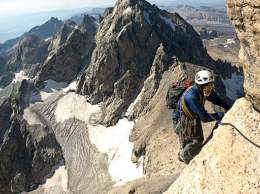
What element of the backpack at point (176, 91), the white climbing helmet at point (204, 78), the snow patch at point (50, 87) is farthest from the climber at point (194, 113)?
the snow patch at point (50, 87)

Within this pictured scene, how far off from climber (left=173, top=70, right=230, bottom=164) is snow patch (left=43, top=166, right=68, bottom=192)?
76.1 meters

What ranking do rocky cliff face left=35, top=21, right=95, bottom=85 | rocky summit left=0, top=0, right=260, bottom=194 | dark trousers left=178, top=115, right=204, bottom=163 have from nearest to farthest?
dark trousers left=178, top=115, right=204, bottom=163 < rocky summit left=0, top=0, right=260, bottom=194 < rocky cliff face left=35, top=21, right=95, bottom=85

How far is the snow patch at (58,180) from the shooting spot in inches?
3627

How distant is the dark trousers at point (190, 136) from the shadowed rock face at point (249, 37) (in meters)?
3.12

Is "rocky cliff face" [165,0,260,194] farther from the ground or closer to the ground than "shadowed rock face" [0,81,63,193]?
farther from the ground

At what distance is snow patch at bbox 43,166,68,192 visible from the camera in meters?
92.1

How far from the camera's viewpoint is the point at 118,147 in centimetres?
9362

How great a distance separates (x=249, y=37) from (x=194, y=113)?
3.74 meters

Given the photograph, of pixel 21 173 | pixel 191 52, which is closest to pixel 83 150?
pixel 21 173

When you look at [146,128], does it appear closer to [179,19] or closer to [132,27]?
[132,27]

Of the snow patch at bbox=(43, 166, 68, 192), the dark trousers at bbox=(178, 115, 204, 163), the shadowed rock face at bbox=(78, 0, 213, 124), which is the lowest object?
the snow patch at bbox=(43, 166, 68, 192)

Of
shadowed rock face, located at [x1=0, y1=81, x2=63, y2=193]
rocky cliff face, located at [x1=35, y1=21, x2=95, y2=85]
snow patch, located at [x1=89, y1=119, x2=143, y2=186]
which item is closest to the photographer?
snow patch, located at [x1=89, y1=119, x2=143, y2=186]

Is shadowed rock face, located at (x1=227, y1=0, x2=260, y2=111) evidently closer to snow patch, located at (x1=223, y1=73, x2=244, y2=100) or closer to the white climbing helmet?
the white climbing helmet

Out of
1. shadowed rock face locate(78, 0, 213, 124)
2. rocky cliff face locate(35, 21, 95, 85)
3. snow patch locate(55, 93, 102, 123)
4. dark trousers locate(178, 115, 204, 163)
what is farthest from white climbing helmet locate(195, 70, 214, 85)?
rocky cliff face locate(35, 21, 95, 85)
